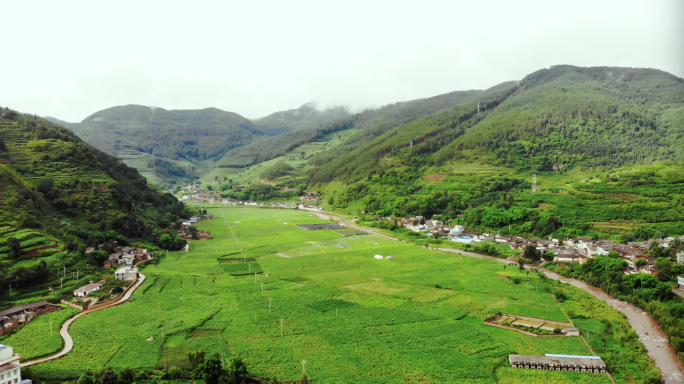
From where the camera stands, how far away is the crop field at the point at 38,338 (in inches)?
955

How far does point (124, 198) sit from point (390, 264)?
118 ft

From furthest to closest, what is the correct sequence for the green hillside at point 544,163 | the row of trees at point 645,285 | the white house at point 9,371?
the green hillside at point 544,163
the row of trees at point 645,285
the white house at point 9,371

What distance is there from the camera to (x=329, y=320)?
1178 inches

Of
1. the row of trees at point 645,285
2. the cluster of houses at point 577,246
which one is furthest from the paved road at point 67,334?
the cluster of houses at point 577,246

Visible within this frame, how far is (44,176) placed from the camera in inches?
2133

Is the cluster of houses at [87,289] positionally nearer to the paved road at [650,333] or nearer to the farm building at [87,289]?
the farm building at [87,289]

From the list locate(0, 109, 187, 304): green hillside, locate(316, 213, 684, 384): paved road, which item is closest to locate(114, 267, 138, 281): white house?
locate(0, 109, 187, 304): green hillside

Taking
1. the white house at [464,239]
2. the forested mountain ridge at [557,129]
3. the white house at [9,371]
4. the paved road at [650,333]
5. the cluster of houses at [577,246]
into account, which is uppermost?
the forested mountain ridge at [557,129]

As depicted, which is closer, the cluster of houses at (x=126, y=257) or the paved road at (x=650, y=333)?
the paved road at (x=650, y=333)

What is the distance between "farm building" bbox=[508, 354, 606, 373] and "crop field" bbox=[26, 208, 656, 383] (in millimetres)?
693

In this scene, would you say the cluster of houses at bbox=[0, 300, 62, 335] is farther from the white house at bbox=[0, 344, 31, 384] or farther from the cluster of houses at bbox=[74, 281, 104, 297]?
the white house at bbox=[0, 344, 31, 384]

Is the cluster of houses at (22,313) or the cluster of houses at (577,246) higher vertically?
the cluster of houses at (577,246)

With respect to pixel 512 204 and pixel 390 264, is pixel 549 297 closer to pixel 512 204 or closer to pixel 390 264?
pixel 390 264

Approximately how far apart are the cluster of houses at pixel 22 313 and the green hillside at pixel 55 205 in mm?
3284
